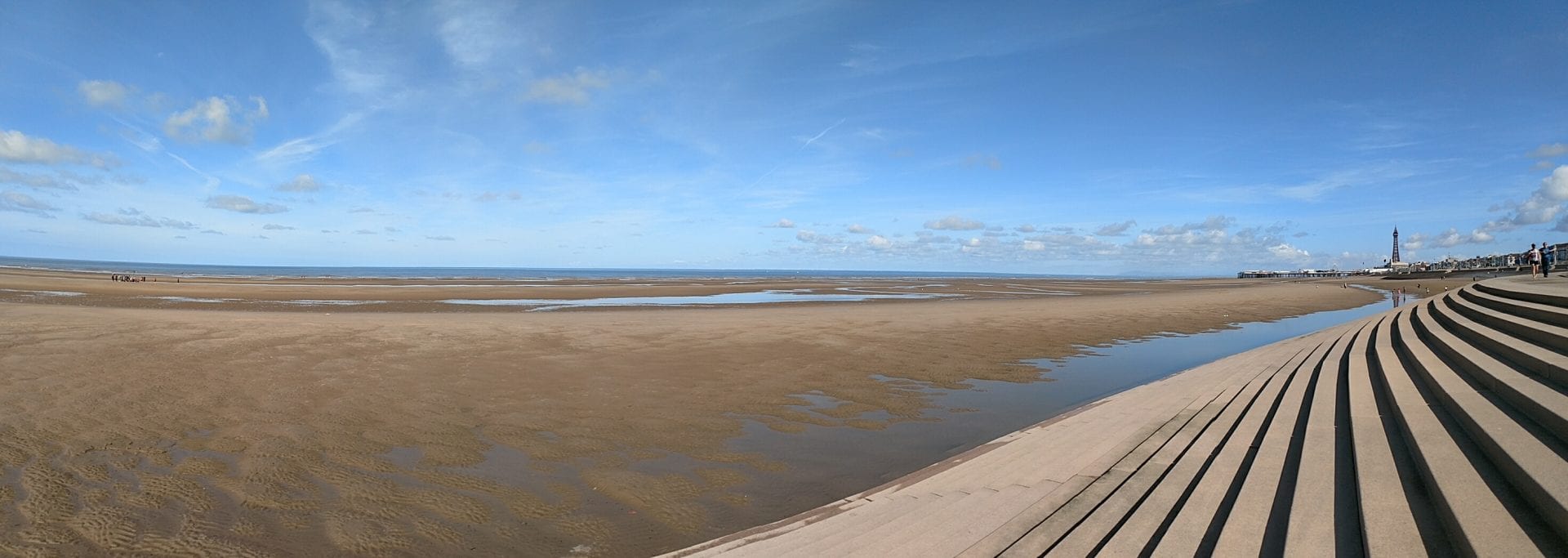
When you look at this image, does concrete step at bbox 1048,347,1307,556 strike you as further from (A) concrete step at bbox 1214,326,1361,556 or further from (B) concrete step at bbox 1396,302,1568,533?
(B) concrete step at bbox 1396,302,1568,533

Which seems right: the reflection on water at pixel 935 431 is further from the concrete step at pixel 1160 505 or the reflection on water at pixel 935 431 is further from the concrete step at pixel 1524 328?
the concrete step at pixel 1524 328

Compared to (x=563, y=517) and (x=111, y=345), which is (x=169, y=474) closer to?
(x=563, y=517)

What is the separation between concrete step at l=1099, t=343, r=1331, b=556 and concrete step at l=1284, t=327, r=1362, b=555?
0.64 meters

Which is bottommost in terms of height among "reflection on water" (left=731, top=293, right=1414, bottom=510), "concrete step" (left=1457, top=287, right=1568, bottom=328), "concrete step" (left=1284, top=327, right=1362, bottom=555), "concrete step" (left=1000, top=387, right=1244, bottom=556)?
"reflection on water" (left=731, top=293, right=1414, bottom=510)

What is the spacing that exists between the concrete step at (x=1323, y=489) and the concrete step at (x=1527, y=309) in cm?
275

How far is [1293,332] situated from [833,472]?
69.6 feet

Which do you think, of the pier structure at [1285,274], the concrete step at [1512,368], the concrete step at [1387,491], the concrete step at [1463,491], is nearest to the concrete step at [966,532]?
the concrete step at [1387,491]

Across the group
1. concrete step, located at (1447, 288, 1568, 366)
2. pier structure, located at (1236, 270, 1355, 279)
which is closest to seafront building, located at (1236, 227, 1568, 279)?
pier structure, located at (1236, 270, 1355, 279)

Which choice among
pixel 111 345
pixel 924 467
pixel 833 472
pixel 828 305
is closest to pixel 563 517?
pixel 833 472

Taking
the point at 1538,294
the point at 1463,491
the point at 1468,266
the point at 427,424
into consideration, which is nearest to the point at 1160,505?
the point at 1463,491

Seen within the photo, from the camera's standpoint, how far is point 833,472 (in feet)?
23.1

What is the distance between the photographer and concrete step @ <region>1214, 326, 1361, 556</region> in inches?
151

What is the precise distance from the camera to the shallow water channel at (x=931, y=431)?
22.0ft

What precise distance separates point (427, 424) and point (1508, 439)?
34.7 ft
